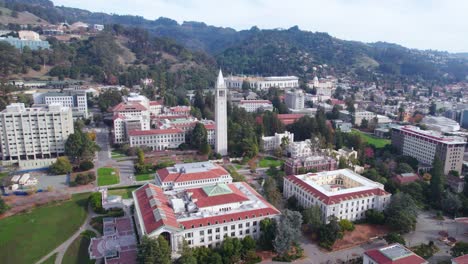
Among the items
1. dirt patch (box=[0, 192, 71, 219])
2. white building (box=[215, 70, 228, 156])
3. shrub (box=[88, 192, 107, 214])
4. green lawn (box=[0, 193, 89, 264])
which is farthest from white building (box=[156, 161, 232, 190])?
white building (box=[215, 70, 228, 156])

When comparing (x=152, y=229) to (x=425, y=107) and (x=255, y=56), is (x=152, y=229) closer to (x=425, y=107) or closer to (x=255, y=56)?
(x=425, y=107)

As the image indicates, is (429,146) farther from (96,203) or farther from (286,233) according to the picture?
(96,203)

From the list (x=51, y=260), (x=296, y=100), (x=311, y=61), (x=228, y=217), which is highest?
(x=311, y=61)

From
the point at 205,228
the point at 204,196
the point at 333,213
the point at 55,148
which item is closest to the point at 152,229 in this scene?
the point at 205,228

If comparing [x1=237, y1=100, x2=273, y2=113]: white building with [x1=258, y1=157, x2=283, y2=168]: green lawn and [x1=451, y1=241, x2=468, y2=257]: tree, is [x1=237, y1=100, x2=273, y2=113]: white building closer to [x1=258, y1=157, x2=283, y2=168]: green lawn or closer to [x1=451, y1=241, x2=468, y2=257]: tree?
[x1=258, y1=157, x2=283, y2=168]: green lawn

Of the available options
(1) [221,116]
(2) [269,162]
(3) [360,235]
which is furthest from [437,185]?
(1) [221,116]

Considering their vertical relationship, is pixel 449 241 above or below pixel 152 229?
below
